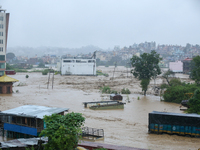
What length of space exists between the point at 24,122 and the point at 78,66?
188 ft

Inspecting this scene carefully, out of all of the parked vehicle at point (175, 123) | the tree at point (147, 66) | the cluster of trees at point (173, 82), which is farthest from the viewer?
the tree at point (147, 66)

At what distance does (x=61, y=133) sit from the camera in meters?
8.24

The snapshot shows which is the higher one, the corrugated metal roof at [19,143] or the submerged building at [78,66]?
the submerged building at [78,66]

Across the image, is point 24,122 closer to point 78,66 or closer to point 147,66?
point 147,66

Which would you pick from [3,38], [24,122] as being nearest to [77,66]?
[3,38]

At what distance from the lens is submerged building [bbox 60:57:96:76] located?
69.6 metres

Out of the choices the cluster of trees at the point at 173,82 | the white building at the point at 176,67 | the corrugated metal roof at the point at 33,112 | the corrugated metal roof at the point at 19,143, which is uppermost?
the white building at the point at 176,67

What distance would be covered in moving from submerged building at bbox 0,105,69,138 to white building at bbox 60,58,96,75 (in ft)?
184

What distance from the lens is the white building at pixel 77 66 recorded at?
69.6 meters

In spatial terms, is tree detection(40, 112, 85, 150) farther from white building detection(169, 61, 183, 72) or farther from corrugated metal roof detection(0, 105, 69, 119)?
white building detection(169, 61, 183, 72)

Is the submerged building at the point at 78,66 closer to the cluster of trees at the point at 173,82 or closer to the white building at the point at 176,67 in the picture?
→ the cluster of trees at the point at 173,82

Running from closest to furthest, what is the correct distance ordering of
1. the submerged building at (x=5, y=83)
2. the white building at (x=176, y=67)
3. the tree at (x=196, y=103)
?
the tree at (x=196, y=103)
the submerged building at (x=5, y=83)
the white building at (x=176, y=67)

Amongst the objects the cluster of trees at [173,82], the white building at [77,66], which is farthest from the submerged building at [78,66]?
the cluster of trees at [173,82]

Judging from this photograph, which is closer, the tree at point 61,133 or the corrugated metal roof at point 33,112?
the tree at point 61,133
